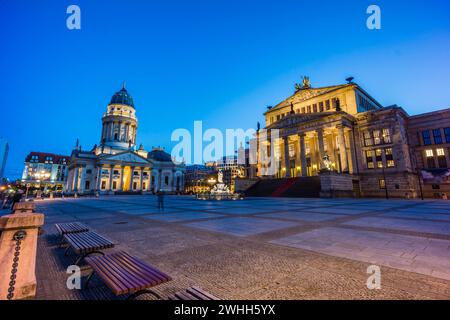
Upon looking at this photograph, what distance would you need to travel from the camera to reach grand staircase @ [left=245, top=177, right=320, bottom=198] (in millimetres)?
33844

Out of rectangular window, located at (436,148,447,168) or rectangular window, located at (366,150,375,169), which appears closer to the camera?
rectangular window, located at (436,148,447,168)

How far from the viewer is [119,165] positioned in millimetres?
77500

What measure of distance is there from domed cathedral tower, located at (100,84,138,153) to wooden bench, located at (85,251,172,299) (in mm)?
91557

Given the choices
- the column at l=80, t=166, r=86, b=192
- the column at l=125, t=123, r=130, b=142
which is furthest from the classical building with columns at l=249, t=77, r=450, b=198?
the column at l=125, t=123, r=130, b=142

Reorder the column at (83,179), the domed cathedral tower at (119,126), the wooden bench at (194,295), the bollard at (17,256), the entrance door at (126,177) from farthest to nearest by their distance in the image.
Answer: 1. the domed cathedral tower at (119,126)
2. the entrance door at (126,177)
3. the column at (83,179)
4. the bollard at (17,256)
5. the wooden bench at (194,295)

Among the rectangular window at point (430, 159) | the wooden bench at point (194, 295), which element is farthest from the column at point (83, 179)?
the rectangular window at point (430, 159)

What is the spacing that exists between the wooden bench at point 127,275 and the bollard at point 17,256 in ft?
3.03

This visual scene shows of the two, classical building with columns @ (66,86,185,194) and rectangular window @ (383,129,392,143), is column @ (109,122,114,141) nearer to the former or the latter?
classical building with columns @ (66,86,185,194)

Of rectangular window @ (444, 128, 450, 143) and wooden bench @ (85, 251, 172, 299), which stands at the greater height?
rectangular window @ (444, 128, 450, 143)

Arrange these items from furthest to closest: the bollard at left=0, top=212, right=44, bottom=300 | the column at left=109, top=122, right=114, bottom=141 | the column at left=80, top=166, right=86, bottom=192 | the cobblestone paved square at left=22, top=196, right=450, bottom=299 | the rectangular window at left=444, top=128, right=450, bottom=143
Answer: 1. the column at left=109, top=122, right=114, bottom=141
2. the column at left=80, top=166, right=86, bottom=192
3. the rectangular window at left=444, top=128, right=450, bottom=143
4. the cobblestone paved square at left=22, top=196, right=450, bottom=299
5. the bollard at left=0, top=212, right=44, bottom=300

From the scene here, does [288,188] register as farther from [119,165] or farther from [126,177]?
[126,177]

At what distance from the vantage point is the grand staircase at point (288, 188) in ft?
111

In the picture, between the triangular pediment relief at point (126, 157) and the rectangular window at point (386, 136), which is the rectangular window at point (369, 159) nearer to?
the rectangular window at point (386, 136)
